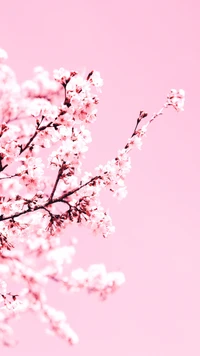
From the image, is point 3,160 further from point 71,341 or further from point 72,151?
point 71,341

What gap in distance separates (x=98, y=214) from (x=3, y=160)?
1.30m

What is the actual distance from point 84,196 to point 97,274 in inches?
198

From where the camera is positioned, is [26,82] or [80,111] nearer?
[80,111]

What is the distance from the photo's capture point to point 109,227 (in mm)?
5254

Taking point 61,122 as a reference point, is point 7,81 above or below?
above

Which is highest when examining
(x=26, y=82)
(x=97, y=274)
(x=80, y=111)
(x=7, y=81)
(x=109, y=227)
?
(x=26, y=82)

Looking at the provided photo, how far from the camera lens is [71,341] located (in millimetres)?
9633

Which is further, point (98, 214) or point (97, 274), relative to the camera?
point (97, 274)

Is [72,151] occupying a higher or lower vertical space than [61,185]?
lower

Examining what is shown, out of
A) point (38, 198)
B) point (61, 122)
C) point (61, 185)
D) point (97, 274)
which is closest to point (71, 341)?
point (97, 274)

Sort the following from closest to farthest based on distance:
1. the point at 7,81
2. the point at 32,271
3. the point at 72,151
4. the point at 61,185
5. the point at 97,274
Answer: the point at 72,151, the point at 61,185, the point at 7,81, the point at 32,271, the point at 97,274

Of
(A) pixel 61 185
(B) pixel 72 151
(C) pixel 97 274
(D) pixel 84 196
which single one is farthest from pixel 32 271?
(B) pixel 72 151

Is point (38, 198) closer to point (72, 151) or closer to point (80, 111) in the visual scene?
point (72, 151)

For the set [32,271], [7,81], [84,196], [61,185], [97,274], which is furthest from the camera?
[97,274]
